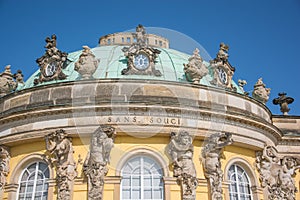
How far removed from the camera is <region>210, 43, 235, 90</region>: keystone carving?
811 inches

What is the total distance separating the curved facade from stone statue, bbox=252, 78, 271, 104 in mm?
2661

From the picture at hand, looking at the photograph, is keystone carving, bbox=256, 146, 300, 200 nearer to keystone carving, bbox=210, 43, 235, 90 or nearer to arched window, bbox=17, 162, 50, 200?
keystone carving, bbox=210, 43, 235, 90

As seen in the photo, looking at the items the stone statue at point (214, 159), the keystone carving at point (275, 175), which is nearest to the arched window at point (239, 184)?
the keystone carving at point (275, 175)

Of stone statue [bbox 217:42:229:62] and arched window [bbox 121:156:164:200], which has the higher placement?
stone statue [bbox 217:42:229:62]

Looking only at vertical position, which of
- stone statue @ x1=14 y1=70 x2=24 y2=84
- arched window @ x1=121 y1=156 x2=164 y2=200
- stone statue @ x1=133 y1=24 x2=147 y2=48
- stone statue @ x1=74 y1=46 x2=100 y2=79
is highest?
stone statue @ x1=133 y1=24 x2=147 y2=48

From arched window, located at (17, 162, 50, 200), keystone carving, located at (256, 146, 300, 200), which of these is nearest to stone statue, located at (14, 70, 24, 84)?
arched window, located at (17, 162, 50, 200)

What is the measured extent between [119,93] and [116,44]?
22.3 ft

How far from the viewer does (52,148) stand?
17.4 metres

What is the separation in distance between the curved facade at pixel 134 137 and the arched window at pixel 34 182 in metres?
0.04

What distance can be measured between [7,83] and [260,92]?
43.0ft

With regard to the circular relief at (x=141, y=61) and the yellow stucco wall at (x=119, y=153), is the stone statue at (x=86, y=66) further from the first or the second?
the yellow stucco wall at (x=119, y=153)

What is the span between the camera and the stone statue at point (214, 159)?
17344mm

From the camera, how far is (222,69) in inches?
832

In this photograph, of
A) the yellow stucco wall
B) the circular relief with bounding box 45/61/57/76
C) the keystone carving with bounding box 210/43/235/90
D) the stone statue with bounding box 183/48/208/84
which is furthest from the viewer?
the keystone carving with bounding box 210/43/235/90
